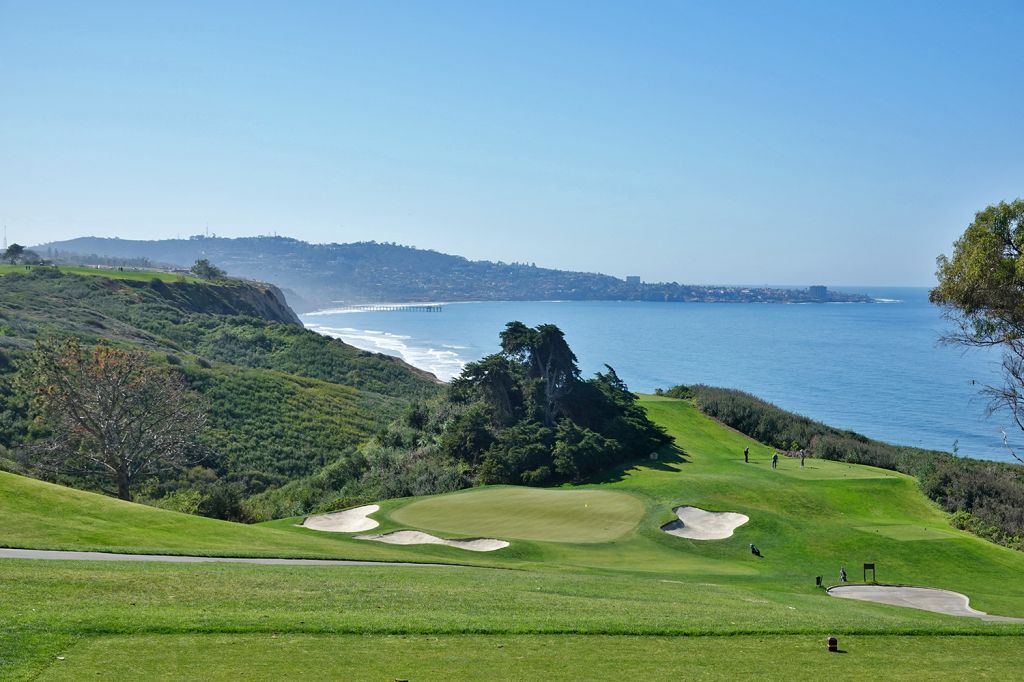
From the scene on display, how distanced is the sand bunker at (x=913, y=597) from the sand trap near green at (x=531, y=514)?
7.22m

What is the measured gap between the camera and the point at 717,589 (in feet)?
61.7

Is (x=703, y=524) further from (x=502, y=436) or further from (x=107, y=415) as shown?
(x=107, y=415)

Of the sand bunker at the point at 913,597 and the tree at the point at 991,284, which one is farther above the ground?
the tree at the point at 991,284

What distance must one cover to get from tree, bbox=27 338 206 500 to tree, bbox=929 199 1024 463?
29612mm

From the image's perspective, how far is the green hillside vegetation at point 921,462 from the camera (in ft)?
97.3

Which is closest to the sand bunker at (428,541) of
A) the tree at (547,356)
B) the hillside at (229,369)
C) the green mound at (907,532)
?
the hillside at (229,369)

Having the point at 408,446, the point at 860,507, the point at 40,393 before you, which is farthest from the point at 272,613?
the point at 408,446

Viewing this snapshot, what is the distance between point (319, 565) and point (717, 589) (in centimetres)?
908

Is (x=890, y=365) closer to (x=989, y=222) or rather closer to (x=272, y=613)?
(x=989, y=222)

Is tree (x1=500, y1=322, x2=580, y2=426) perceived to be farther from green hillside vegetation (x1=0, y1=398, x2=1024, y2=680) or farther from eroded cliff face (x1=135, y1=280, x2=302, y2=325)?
eroded cliff face (x1=135, y1=280, x2=302, y2=325)

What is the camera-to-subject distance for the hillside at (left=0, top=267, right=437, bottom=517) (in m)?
45.2

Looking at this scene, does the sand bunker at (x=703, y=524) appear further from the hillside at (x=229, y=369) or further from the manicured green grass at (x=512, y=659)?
the hillside at (x=229, y=369)

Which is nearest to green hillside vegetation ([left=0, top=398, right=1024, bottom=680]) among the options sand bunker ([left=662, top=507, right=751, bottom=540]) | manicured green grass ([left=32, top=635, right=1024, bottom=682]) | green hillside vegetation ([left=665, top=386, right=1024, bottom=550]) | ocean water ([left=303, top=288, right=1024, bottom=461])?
manicured green grass ([left=32, top=635, right=1024, bottom=682])

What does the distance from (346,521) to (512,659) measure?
60.1 ft
